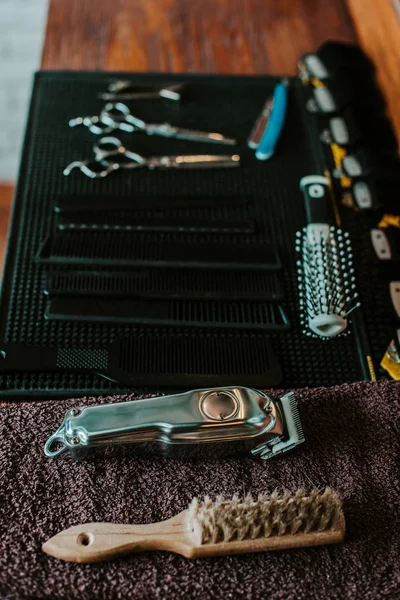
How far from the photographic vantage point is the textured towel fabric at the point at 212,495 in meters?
0.53

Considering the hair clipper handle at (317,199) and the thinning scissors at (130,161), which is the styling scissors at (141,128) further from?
the hair clipper handle at (317,199)

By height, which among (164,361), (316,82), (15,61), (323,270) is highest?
(316,82)

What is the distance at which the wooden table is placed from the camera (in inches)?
45.1

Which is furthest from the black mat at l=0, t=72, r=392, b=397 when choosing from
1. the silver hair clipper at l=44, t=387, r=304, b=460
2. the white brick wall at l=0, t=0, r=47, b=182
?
the white brick wall at l=0, t=0, r=47, b=182

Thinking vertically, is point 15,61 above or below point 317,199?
below

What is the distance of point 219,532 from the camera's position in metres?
0.55

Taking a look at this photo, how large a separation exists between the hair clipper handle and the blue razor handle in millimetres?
93

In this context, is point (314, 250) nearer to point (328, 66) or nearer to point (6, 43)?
point (328, 66)

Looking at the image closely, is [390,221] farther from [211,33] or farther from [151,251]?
[211,33]

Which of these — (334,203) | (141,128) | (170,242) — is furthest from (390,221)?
(141,128)

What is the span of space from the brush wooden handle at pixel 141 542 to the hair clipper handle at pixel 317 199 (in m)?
0.51

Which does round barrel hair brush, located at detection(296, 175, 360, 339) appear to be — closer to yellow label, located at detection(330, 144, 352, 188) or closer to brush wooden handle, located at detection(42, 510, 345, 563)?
yellow label, located at detection(330, 144, 352, 188)

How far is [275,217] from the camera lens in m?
0.93

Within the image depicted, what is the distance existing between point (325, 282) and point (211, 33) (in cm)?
72
